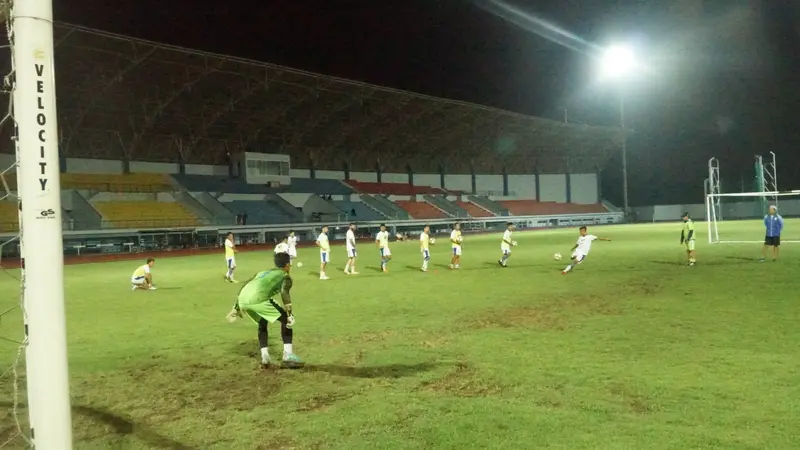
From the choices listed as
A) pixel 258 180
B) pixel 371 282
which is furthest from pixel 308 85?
pixel 371 282

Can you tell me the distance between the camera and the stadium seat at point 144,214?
133 ft

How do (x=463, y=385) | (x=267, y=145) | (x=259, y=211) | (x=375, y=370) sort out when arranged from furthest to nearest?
1. (x=267, y=145)
2. (x=259, y=211)
3. (x=375, y=370)
4. (x=463, y=385)

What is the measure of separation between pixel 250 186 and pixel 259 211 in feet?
13.7

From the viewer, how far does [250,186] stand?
5284 centimetres

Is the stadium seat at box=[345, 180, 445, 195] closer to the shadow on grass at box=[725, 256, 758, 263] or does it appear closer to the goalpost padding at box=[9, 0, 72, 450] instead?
the shadow on grass at box=[725, 256, 758, 263]

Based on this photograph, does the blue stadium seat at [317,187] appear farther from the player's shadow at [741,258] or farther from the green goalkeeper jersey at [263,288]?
the green goalkeeper jersey at [263,288]

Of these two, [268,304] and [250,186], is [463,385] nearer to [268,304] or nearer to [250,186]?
[268,304]

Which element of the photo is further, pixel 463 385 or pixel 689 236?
pixel 689 236

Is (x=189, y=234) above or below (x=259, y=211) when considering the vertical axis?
below

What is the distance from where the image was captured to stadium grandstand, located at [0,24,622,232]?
3891cm

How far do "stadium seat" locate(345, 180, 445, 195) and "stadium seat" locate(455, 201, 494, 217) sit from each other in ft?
10.0

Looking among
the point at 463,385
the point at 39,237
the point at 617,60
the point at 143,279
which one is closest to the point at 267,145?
the point at 617,60

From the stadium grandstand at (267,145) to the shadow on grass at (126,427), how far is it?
29129mm

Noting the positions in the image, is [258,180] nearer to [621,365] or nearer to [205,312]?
[205,312]
